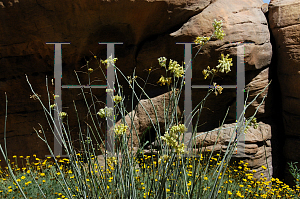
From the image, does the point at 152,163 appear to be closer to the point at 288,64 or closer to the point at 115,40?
the point at 115,40

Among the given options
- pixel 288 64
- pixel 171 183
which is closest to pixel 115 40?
pixel 288 64

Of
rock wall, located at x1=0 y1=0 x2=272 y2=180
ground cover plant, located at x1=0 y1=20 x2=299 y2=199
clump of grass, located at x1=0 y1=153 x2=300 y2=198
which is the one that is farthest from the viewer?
rock wall, located at x1=0 y1=0 x2=272 y2=180

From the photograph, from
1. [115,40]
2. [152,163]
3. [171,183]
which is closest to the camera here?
[171,183]

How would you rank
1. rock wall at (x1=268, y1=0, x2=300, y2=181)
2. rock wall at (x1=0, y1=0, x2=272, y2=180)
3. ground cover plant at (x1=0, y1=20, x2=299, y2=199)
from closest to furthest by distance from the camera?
ground cover plant at (x1=0, y1=20, x2=299, y2=199) → rock wall at (x1=0, y1=0, x2=272, y2=180) → rock wall at (x1=268, y1=0, x2=300, y2=181)

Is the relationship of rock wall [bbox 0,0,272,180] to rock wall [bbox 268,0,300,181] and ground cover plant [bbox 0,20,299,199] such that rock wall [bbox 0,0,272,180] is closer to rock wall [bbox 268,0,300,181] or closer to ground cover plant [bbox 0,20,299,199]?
rock wall [bbox 268,0,300,181]

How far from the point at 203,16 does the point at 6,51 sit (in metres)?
2.89

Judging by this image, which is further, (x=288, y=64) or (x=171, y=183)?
(x=288, y=64)

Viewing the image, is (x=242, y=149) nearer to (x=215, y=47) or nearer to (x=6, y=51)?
(x=215, y=47)

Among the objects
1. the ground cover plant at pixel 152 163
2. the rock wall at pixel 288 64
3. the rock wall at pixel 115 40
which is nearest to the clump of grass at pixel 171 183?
the ground cover plant at pixel 152 163

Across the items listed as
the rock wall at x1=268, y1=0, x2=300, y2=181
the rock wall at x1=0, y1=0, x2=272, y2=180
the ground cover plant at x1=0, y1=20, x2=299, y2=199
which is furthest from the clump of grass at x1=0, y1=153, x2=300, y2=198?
the rock wall at x1=268, y1=0, x2=300, y2=181

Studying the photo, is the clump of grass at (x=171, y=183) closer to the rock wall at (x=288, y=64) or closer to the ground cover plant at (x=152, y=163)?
the ground cover plant at (x=152, y=163)

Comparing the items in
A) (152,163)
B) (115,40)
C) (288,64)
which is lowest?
(152,163)

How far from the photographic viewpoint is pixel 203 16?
3826 millimetres

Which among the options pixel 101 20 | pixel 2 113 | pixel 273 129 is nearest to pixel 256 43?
pixel 273 129
